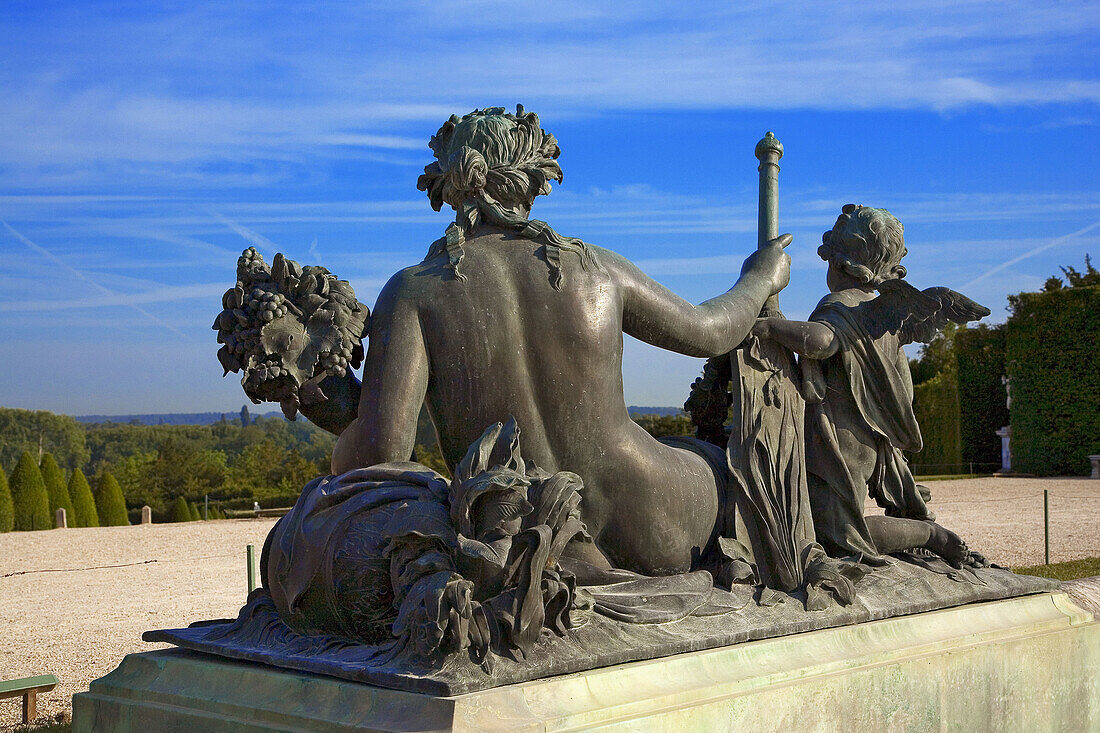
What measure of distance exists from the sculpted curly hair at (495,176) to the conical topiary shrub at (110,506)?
19.4 m

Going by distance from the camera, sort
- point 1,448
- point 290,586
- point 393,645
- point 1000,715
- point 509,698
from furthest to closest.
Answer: point 1,448 → point 1000,715 → point 290,586 → point 393,645 → point 509,698

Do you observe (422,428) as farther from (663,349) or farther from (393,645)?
(393,645)

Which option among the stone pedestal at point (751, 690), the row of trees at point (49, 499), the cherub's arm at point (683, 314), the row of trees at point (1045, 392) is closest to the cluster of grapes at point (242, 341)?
the stone pedestal at point (751, 690)

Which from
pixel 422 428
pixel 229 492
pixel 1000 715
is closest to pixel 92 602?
pixel 422 428

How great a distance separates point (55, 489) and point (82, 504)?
1.86 feet

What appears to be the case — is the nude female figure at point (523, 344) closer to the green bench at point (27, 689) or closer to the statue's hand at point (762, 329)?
the statue's hand at point (762, 329)

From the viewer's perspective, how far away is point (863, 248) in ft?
13.1

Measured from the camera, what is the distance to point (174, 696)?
2773 millimetres

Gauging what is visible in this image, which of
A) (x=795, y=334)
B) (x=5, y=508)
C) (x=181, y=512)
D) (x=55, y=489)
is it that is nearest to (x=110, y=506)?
(x=55, y=489)

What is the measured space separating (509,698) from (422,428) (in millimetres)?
1264

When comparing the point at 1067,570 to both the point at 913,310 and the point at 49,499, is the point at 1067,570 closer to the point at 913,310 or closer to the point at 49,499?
the point at 913,310

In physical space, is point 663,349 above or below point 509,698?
above

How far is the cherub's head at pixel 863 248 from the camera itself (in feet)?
13.0

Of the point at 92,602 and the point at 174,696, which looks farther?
the point at 92,602
